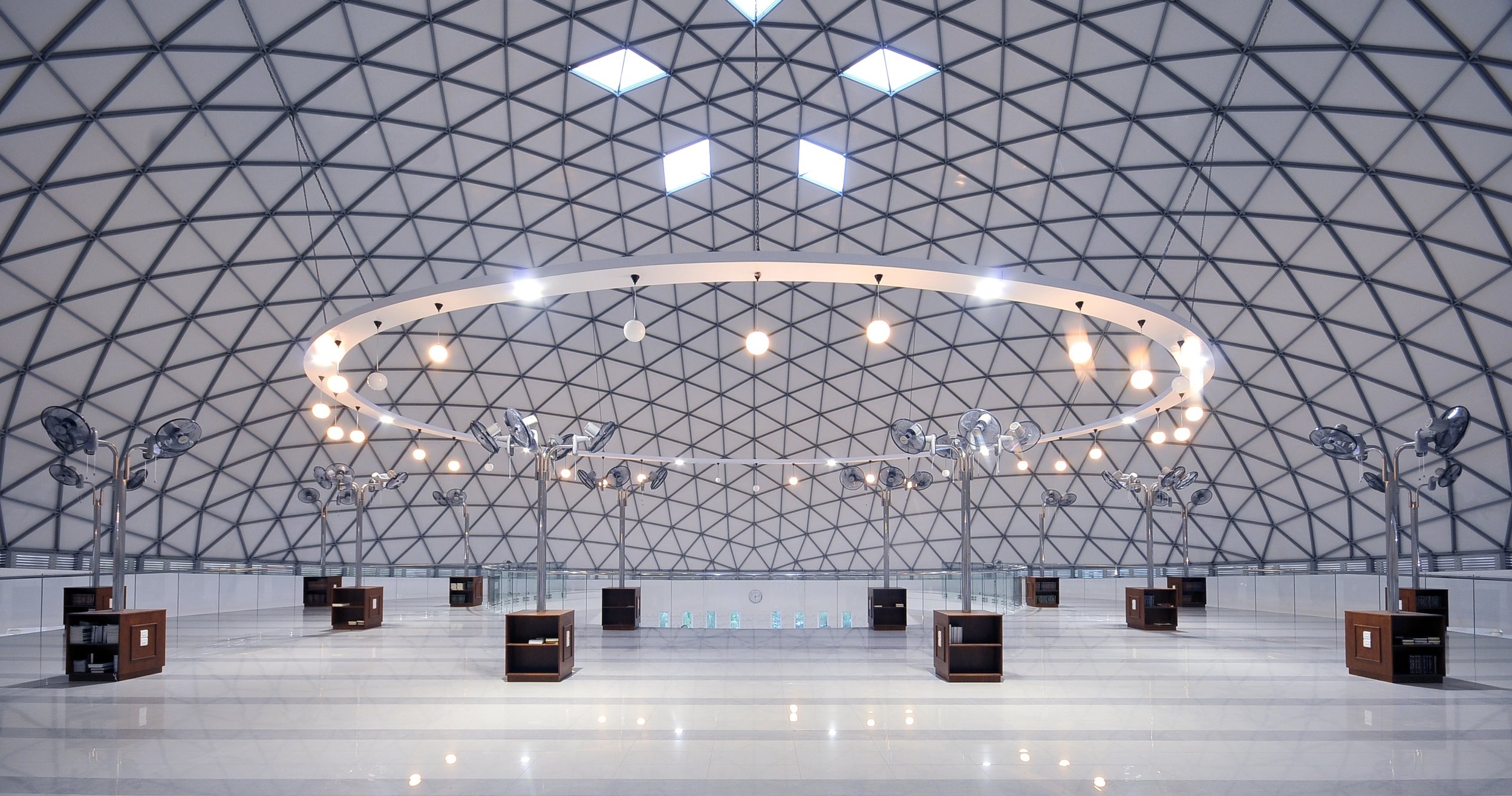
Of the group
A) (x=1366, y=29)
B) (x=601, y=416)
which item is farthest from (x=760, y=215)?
(x=1366, y=29)

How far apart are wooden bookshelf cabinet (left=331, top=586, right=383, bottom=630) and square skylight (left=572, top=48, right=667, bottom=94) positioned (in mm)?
17976

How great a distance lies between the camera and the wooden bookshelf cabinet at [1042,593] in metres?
37.4

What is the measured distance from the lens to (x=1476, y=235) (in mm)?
21266

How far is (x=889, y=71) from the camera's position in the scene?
79.8 feet

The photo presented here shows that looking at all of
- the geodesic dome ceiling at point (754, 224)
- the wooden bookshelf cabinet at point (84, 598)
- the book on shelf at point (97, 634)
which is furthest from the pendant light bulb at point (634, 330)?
the wooden bookshelf cabinet at point (84, 598)

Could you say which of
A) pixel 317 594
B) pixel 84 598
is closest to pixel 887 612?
pixel 84 598

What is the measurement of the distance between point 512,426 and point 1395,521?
63.9 feet

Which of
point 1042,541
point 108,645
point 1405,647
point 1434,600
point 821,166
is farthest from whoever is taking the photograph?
point 1042,541

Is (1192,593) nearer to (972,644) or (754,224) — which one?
(972,644)

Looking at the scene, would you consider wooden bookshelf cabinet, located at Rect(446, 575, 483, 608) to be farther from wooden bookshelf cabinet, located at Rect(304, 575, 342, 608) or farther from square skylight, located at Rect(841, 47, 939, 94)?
square skylight, located at Rect(841, 47, 939, 94)

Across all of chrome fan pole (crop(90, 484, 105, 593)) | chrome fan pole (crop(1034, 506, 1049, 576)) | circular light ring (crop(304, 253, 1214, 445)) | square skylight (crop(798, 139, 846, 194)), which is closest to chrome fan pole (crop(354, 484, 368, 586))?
chrome fan pole (crop(90, 484, 105, 593))

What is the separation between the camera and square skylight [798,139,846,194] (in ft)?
90.2

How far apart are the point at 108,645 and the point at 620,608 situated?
13.5 m

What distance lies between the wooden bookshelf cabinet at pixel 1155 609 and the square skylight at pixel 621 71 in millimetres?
23330
